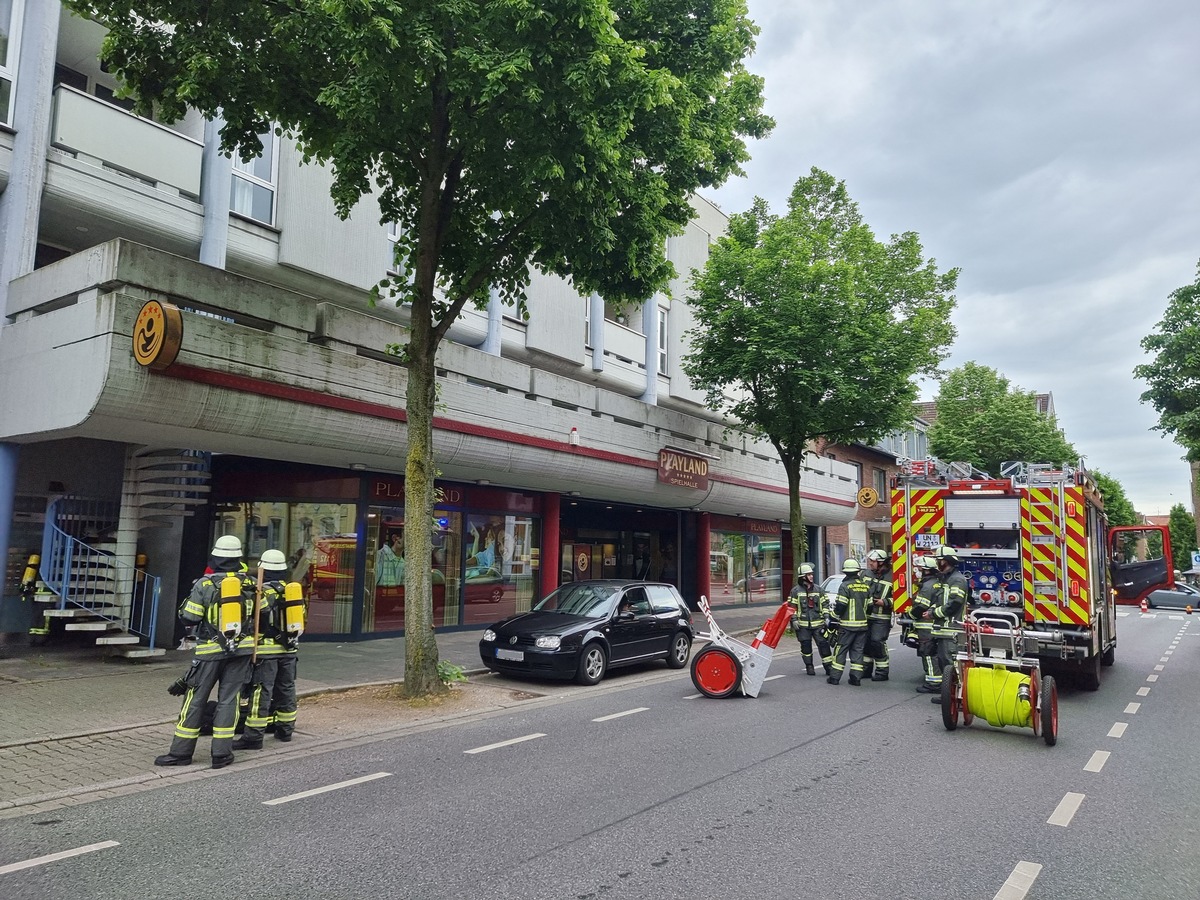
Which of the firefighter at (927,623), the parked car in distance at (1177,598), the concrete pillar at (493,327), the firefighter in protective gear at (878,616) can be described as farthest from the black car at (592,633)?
the parked car in distance at (1177,598)

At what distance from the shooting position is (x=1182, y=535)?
79438 mm

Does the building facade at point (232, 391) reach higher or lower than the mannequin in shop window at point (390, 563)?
higher

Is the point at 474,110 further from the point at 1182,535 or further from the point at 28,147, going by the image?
the point at 1182,535

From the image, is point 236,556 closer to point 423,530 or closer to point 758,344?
point 423,530

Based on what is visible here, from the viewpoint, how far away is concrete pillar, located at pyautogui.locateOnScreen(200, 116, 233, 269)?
13109 mm

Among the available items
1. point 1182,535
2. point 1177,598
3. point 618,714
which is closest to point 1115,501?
point 1182,535

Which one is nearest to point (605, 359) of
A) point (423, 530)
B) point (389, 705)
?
point (423, 530)

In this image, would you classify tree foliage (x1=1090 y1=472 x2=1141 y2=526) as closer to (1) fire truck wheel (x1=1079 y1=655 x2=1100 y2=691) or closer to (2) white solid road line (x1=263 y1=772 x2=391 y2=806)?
(1) fire truck wheel (x1=1079 y1=655 x2=1100 y2=691)

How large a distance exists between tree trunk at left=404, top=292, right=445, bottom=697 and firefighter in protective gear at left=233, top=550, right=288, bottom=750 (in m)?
2.64

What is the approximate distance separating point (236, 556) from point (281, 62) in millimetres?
6612

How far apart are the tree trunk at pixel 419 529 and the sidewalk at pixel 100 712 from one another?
127 centimetres

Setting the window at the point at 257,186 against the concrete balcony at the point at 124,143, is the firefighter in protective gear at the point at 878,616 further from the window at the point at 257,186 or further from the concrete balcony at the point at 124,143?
the concrete balcony at the point at 124,143

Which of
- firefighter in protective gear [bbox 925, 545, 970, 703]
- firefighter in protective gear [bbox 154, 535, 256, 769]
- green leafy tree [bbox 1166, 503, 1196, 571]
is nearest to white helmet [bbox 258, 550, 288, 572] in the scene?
firefighter in protective gear [bbox 154, 535, 256, 769]

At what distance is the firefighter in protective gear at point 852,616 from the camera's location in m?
10.7
